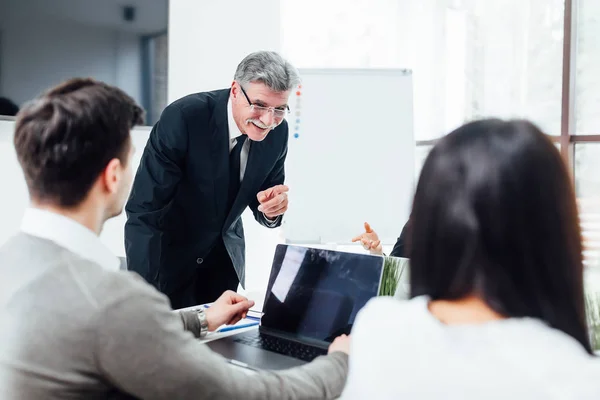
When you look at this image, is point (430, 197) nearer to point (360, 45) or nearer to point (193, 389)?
point (193, 389)

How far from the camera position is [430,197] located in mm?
738

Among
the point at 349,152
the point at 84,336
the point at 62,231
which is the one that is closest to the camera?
the point at 84,336

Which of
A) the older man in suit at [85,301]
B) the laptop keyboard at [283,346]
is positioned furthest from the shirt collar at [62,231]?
the laptop keyboard at [283,346]

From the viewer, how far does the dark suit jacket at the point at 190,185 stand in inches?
75.9

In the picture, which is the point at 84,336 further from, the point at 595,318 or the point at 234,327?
the point at 595,318

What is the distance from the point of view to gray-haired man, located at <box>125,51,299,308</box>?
1.90 metres

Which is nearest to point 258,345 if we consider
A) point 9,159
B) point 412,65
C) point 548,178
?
point 548,178

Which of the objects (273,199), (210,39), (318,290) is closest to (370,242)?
(273,199)

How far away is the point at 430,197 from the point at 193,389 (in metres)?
0.44

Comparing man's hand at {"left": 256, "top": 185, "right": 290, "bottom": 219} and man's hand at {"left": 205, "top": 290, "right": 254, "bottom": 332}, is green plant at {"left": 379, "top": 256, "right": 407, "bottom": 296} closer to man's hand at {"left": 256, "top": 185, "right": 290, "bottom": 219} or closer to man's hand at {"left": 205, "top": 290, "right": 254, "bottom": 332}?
man's hand at {"left": 205, "top": 290, "right": 254, "bottom": 332}

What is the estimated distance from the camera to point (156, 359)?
82cm

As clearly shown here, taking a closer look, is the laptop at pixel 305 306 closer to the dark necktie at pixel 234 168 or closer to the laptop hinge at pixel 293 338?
the laptop hinge at pixel 293 338

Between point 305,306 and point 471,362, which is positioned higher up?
point 471,362

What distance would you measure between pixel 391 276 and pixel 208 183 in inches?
34.2
